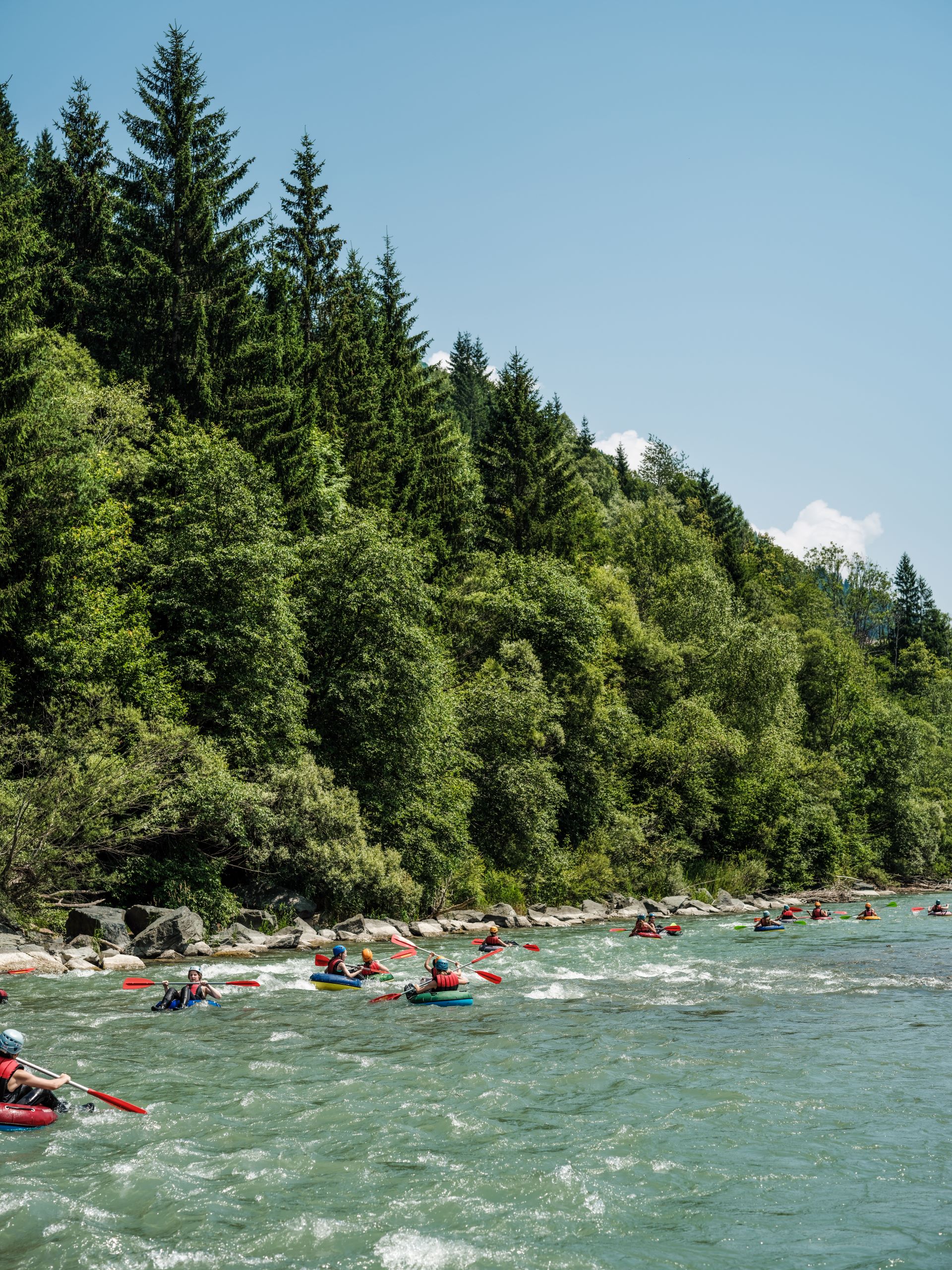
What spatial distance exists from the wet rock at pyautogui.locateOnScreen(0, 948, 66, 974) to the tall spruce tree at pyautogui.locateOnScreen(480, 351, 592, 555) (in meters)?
32.6

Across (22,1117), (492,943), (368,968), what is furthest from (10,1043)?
(492,943)

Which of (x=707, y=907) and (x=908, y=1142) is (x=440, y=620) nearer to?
(x=707, y=907)

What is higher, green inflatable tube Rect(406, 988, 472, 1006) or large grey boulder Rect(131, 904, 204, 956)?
large grey boulder Rect(131, 904, 204, 956)

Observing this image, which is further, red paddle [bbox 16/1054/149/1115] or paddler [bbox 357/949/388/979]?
paddler [bbox 357/949/388/979]

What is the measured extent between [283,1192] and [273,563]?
1962cm

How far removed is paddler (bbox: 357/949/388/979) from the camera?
19.1 meters

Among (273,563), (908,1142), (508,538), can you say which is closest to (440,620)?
(508,538)

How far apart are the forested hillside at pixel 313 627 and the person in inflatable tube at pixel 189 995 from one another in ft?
18.3

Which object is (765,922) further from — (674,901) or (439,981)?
(439,981)

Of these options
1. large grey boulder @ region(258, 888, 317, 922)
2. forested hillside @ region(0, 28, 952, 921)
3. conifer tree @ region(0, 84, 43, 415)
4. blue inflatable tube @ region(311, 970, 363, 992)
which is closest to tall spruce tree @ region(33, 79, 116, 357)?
forested hillside @ region(0, 28, 952, 921)

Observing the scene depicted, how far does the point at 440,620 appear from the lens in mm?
40281

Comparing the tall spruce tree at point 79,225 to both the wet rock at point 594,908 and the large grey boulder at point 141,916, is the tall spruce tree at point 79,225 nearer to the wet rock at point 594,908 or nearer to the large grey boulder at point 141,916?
the large grey boulder at point 141,916

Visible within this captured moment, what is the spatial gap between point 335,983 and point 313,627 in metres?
14.2

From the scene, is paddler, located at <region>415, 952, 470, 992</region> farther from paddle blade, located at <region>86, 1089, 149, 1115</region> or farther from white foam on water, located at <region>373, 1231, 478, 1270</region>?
white foam on water, located at <region>373, 1231, 478, 1270</region>
